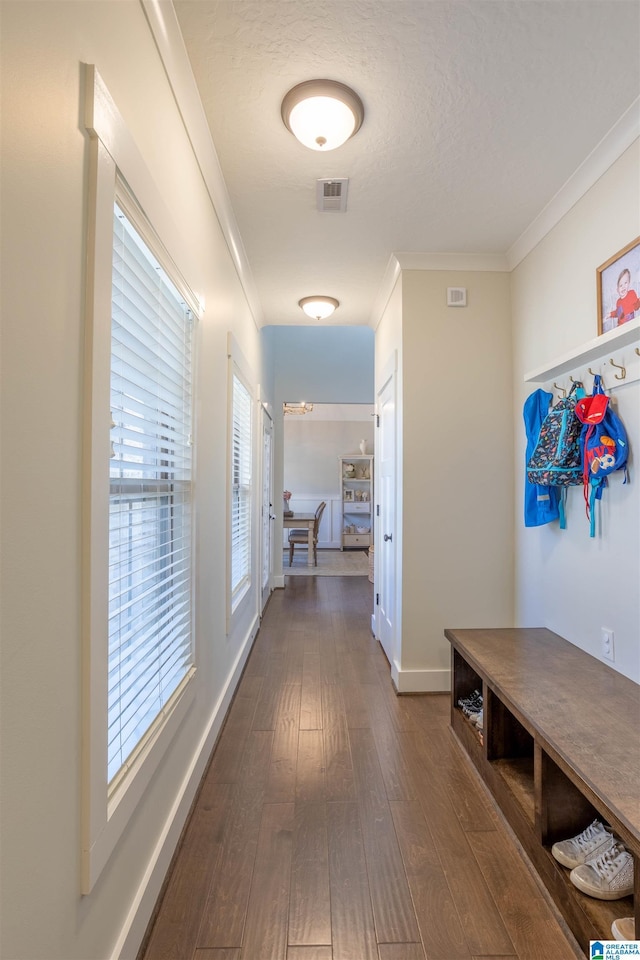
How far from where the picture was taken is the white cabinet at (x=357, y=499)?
31.6 feet

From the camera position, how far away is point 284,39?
58.3 inches

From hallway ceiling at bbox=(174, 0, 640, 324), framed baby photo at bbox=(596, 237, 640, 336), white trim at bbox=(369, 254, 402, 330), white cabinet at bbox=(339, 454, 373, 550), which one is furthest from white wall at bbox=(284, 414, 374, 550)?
framed baby photo at bbox=(596, 237, 640, 336)

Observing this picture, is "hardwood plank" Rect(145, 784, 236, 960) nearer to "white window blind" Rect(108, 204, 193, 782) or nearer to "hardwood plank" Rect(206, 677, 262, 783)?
"hardwood plank" Rect(206, 677, 262, 783)

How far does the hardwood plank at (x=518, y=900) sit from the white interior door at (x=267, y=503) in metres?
3.30

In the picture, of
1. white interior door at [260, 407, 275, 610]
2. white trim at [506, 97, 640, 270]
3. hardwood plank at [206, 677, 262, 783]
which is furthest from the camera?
white interior door at [260, 407, 275, 610]

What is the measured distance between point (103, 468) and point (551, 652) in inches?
79.9

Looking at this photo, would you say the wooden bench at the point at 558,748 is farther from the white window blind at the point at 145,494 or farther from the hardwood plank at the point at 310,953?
the white window blind at the point at 145,494

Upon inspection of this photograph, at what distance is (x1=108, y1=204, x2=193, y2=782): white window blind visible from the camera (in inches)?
44.9

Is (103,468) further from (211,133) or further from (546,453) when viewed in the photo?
(546,453)

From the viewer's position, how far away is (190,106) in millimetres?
1655

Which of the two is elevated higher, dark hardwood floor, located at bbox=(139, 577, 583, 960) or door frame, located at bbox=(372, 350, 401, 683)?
door frame, located at bbox=(372, 350, 401, 683)

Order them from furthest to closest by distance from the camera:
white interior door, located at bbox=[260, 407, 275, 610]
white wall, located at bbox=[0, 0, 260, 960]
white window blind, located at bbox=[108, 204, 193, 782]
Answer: white interior door, located at bbox=[260, 407, 275, 610]
white window blind, located at bbox=[108, 204, 193, 782]
white wall, located at bbox=[0, 0, 260, 960]

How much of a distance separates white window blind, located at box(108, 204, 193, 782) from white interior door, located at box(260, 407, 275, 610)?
3.05m

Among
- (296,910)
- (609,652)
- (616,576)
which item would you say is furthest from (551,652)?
(296,910)
